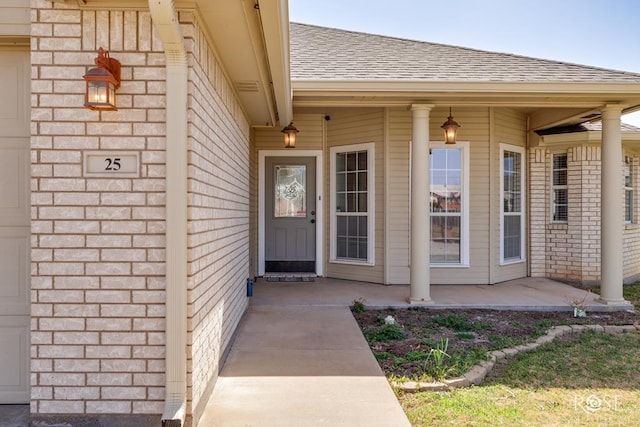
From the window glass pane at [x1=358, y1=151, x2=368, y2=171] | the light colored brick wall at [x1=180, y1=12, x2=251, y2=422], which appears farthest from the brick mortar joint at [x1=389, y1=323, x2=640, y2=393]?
the window glass pane at [x1=358, y1=151, x2=368, y2=171]

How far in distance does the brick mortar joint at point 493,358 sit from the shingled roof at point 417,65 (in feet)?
9.22

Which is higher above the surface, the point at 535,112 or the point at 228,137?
the point at 535,112

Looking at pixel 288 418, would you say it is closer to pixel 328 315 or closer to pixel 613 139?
pixel 328 315

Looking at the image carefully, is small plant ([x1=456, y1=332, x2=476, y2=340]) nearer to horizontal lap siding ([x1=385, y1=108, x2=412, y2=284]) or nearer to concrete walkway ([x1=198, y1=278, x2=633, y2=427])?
concrete walkway ([x1=198, y1=278, x2=633, y2=427])

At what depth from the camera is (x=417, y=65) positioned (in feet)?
17.1

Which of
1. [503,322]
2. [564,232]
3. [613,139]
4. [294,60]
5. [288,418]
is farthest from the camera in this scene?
[564,232]

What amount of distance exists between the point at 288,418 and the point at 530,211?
6089mm

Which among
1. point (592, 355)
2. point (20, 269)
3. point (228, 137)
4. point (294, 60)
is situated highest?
point (294, 60)

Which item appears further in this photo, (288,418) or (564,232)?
(564,232)

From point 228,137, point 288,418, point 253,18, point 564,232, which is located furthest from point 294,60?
point 564,232

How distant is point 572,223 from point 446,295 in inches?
119

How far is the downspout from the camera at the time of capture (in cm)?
212

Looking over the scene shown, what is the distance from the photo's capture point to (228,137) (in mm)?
3488

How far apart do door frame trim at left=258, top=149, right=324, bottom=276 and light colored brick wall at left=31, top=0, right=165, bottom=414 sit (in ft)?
14.9
